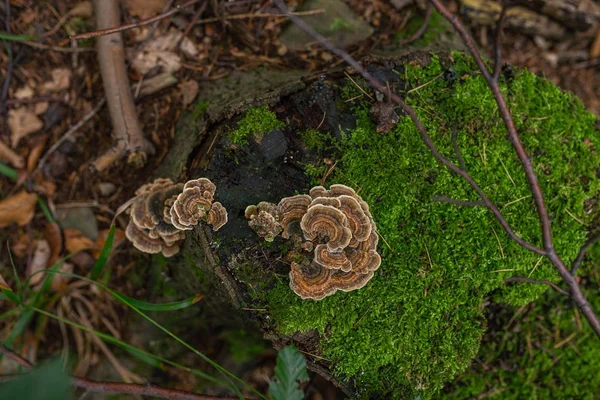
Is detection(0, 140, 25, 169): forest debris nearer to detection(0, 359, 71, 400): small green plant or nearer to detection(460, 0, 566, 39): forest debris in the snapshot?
detection(0, 359, 71, 400): small green plant

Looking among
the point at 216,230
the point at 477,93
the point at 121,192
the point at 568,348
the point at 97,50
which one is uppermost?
the point at 97,50

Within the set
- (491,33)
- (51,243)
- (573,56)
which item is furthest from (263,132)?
(573,56)

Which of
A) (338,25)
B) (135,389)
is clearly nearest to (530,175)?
(338,25)

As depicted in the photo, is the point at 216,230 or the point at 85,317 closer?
the point at 216,230

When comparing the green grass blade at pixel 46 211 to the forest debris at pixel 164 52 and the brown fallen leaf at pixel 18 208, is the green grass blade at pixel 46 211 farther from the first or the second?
the forest debris at pixel 164 52

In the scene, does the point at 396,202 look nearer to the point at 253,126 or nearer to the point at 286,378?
the point at 253,126

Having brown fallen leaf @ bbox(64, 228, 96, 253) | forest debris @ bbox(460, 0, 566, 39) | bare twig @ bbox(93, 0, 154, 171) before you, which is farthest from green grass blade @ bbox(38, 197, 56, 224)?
forest debris @ bbox(460, 0, 566, 39)

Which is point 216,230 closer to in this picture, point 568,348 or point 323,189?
point 323,189

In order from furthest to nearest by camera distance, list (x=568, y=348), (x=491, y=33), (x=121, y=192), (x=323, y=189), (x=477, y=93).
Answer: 1. (x=491, y=33)
2. (x=121, y=192)
3. (x=568, y=348)
4. (x=477, y=93)
5. (x=323, y=189)

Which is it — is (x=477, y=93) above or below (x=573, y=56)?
above
